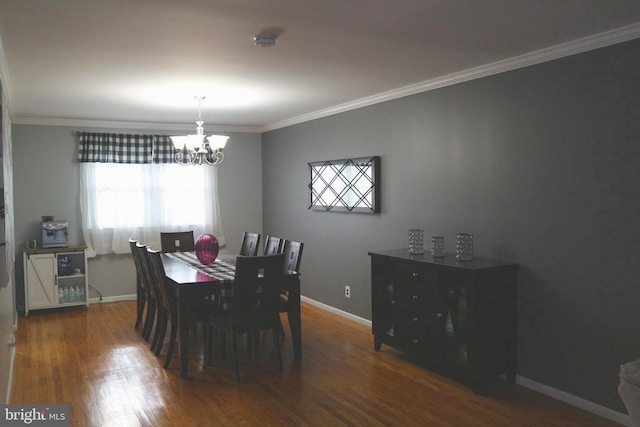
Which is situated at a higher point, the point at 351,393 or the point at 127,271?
the point at 127,271

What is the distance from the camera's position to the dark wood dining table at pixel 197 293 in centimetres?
399

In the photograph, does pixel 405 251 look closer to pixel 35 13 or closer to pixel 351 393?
pixel 351 393

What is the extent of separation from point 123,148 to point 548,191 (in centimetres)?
526

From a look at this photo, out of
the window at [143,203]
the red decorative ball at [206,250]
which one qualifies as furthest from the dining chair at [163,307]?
the window at [143,203]

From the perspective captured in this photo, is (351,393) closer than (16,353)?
Yes

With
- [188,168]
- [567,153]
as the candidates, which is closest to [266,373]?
[567,153]

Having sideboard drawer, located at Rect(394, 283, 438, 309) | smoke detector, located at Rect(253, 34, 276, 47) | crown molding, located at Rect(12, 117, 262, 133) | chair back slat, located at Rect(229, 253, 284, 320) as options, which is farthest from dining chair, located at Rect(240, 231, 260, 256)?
smoke detector, located at Rect(253, 34, 276, 47)

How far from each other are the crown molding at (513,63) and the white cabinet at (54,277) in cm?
373

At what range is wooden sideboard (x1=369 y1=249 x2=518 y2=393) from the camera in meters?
3.64

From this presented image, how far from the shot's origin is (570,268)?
11.3 ft

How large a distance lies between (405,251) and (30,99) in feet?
12.9

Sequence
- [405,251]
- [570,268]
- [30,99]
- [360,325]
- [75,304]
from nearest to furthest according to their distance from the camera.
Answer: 1. [570,268]
2. [405,251]
3. [30,99]
4. [360,325]
5. [75,304]

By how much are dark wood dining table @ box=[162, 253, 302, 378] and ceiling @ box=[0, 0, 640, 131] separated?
5.34 feet

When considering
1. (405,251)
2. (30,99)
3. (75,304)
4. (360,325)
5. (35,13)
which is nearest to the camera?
(35,13)
